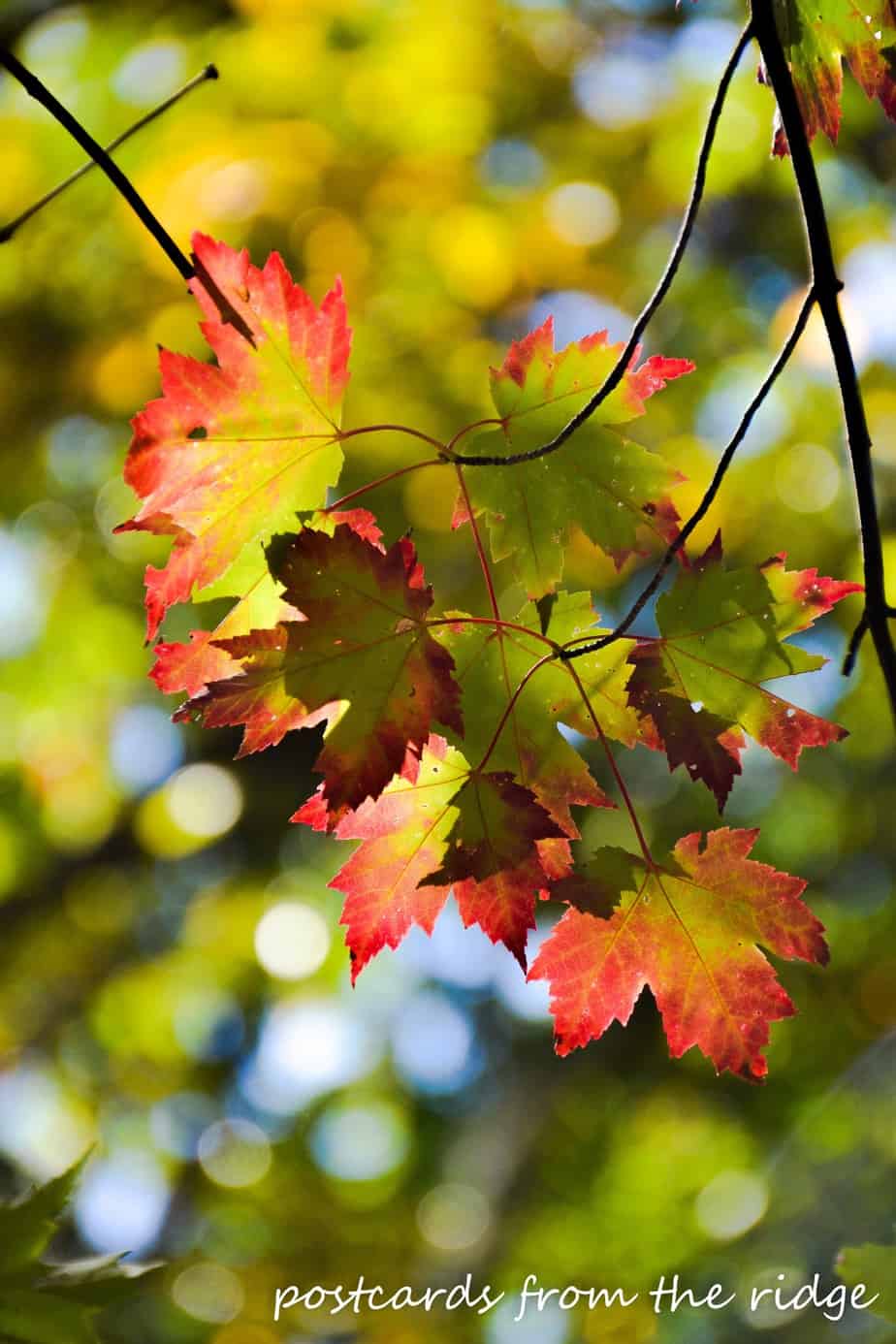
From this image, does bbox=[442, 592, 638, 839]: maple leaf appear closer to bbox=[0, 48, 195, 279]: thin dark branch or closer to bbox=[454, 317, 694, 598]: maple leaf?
bbox=[454, 317, 694, 598]: maple leaf

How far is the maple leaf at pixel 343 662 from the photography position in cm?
80

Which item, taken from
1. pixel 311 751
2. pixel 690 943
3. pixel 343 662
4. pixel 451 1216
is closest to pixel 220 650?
pixel 343 662

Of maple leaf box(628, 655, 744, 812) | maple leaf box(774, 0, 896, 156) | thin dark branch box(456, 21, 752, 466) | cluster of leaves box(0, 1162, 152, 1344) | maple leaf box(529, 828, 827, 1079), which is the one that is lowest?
cluster of leaves box(0, 1162, 152, 1344)

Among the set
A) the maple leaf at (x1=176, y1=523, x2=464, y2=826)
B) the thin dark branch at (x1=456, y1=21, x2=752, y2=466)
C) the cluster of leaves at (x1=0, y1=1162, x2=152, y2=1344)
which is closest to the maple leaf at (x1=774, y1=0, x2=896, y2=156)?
the thin dark branch at (x1=456, y1=21, x2=752, y2=466)

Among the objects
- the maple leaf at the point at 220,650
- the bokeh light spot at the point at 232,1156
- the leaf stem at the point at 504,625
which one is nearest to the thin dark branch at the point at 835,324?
the leaf stem at the point at 504,625

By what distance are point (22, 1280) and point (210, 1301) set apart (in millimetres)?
5520

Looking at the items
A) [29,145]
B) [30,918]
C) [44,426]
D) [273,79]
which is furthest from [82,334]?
[30,918]

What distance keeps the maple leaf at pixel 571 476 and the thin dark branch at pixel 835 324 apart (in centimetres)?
16

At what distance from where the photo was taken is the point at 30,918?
4.29 meters

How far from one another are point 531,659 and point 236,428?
31 centimetres

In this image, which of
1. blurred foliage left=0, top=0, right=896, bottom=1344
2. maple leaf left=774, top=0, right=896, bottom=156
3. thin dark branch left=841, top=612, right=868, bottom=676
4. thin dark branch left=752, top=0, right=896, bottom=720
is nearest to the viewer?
thin dark branch left=752, top=0, right=896, bottom=720

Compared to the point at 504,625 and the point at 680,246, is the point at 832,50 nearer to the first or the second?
the point at 680,246

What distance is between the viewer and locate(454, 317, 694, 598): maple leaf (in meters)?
0.90

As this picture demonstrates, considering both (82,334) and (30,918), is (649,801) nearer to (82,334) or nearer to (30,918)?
(30,918)
